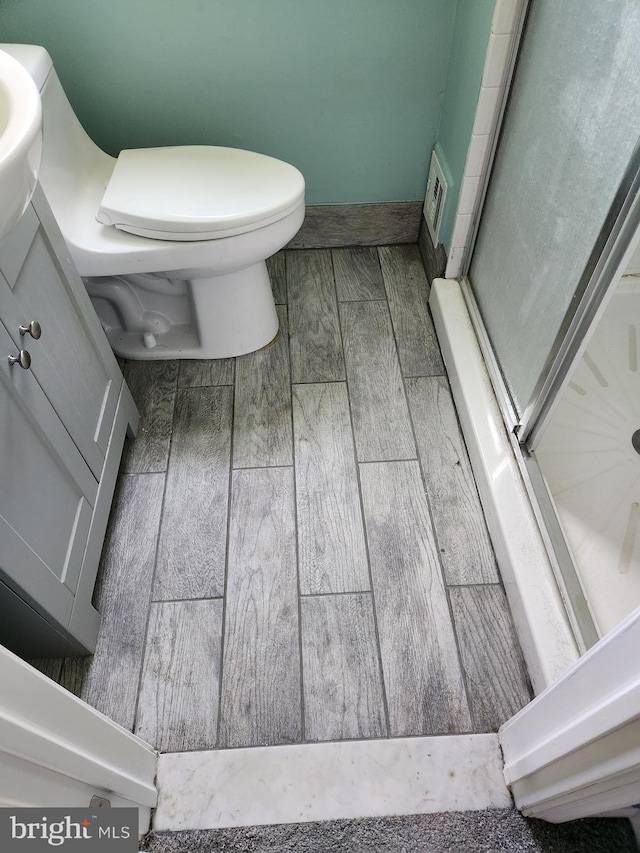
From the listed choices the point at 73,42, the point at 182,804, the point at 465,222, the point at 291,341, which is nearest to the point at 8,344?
the point at 182,804

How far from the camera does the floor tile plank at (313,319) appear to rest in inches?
63.6

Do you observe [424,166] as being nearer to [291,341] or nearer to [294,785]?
[291,341]

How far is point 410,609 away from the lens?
1179mm

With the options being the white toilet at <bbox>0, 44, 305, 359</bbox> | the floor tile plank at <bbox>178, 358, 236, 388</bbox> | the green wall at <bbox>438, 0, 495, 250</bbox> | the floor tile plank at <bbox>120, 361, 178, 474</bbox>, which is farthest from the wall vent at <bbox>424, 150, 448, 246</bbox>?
the floor tile plank at <bbox>120, 361, 178, 474</bbox>

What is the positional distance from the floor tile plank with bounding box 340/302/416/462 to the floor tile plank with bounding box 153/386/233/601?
338mm

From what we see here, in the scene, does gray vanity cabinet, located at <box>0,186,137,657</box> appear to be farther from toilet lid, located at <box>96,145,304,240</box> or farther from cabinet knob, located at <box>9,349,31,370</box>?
toilet lid, located at <box>96,145,304,240</box>

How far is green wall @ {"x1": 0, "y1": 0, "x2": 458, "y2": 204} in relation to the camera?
1449 millimetres

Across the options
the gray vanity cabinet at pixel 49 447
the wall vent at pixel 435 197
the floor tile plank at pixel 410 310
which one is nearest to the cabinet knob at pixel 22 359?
the gray vanity cabinet at pixel 49 447

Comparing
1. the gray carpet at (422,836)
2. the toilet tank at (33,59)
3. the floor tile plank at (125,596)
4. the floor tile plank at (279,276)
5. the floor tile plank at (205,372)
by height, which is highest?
the toilet tank at (33,59)

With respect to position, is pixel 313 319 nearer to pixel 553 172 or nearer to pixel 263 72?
pixel 263 72

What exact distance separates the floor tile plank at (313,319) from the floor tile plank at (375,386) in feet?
0.13

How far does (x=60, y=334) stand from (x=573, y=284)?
927mm

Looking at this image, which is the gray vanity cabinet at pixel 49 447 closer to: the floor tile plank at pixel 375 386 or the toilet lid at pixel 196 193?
the toilet lid at pixel 196 193

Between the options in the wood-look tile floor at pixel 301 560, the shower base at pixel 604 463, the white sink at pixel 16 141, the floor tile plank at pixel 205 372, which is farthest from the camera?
the floor tile plank at pixel 205 372
